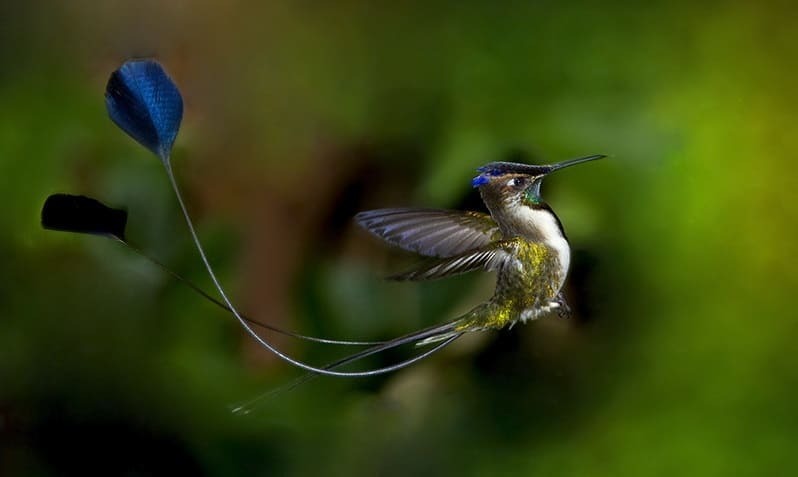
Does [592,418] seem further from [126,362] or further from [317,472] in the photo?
[126,362]

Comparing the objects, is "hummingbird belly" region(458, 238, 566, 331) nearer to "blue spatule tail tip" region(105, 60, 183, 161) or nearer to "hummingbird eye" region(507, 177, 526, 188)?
"hummingbird eye" region(507, 177, 526, 188)

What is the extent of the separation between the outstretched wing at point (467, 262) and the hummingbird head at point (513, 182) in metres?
0.02

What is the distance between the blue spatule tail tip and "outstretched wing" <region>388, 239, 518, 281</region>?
0.16m

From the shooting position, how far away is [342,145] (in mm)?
623

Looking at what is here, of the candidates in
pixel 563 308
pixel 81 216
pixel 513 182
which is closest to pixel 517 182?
pixel 513 182

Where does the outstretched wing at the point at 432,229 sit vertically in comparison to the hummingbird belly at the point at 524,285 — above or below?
above

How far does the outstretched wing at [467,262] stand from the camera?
45cm

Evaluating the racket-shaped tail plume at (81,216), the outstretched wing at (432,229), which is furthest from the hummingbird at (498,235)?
the racket-shaped tail plume at (81,216)

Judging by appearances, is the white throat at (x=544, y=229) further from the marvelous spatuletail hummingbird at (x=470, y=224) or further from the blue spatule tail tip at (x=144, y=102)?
the blue spatule tail tip at (x=144, y=102)

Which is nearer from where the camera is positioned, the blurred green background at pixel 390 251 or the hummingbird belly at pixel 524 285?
the hummingbird belly at pixel 524 285

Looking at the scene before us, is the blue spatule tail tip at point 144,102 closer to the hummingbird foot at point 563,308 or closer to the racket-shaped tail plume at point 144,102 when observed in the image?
the racket-shaped tail plume at point 144,102

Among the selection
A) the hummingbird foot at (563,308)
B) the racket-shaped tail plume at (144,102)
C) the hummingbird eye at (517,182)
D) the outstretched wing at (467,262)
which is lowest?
the hummingbird foot at (563,308)

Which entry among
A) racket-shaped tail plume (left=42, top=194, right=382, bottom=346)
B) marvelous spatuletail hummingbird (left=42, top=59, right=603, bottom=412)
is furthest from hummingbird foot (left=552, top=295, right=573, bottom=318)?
racket-shaped tail plume (left=42, top=194, right=382, bottom=346)

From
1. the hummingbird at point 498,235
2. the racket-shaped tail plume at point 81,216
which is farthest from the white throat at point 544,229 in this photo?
the racket-shaped tail plume at point 81,216
